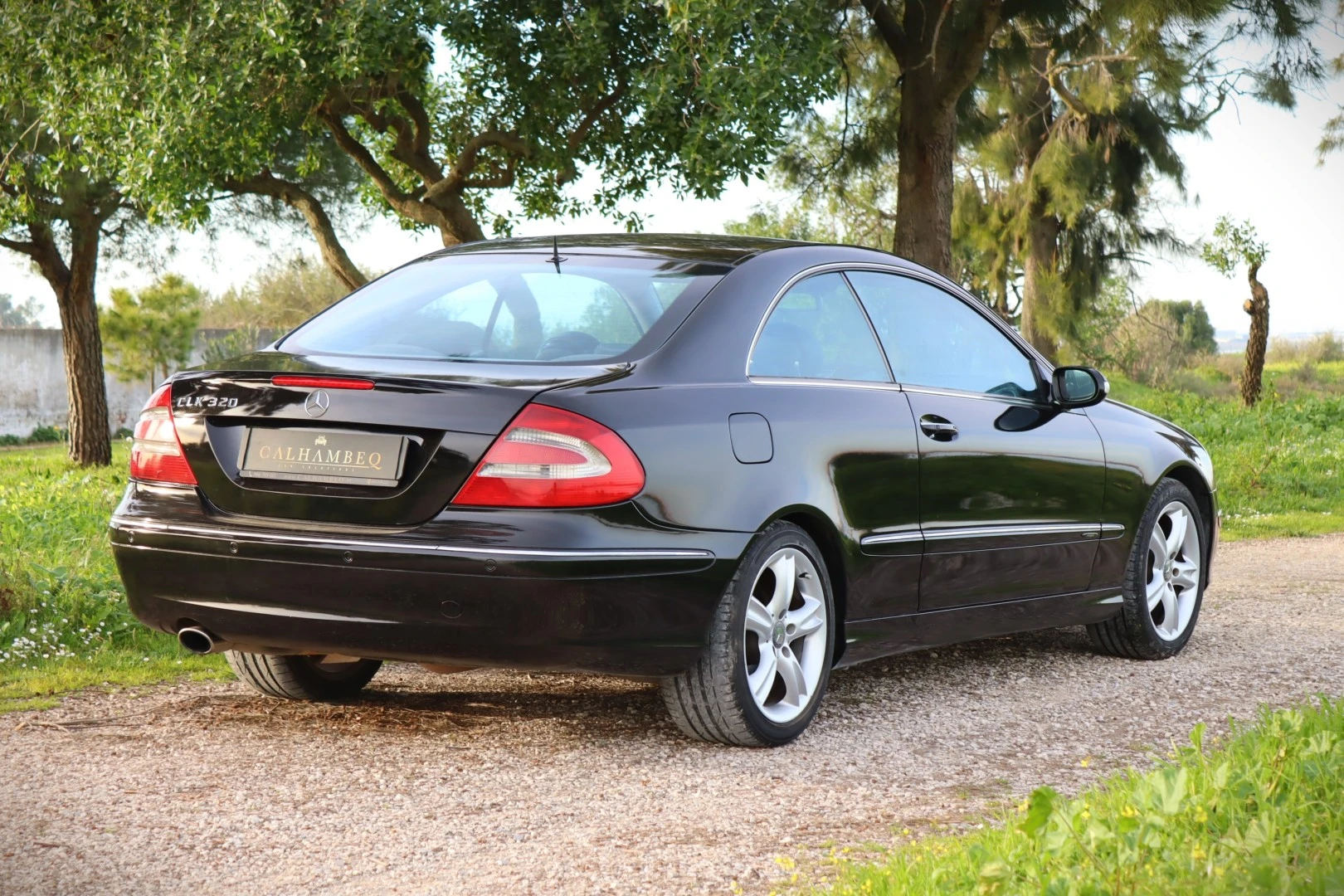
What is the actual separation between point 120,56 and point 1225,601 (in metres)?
11.1

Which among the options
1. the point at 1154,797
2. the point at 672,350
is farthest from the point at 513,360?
the point at 1154,797

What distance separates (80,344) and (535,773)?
2035 cm

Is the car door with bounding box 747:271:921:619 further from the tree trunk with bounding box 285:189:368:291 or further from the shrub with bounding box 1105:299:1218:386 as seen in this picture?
the shrub with bounding box 1105:299:1218:386

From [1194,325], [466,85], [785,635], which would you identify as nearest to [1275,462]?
[466,85]

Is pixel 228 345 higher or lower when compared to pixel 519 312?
higher

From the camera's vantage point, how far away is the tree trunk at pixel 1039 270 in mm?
24484

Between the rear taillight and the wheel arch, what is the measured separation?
1751mm

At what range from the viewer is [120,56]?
1398 centimetres

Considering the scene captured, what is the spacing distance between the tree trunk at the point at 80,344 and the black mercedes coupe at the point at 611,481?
731 inches

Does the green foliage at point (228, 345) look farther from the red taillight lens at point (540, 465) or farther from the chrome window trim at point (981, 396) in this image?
the red taillight lens at point (540, 465)

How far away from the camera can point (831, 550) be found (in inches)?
183

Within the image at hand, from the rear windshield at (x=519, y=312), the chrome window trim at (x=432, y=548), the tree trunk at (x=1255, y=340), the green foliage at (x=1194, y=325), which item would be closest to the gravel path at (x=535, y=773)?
the chrome window trim at (x=432, y=548)

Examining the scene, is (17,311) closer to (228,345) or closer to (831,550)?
(228,345)

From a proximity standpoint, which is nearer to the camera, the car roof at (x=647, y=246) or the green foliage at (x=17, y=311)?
the car roof at (x=647, y=246)
